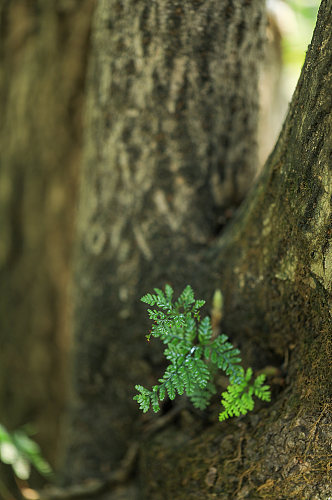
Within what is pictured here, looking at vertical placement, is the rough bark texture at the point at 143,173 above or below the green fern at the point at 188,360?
above

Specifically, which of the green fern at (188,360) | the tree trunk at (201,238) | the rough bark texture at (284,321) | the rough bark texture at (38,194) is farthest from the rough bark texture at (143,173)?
the rough bark texture at (38,194)

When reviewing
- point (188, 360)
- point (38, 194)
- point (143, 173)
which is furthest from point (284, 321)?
point (38, 194)

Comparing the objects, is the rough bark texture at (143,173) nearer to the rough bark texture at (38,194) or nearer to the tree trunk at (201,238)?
the tree trunk at (201,238)

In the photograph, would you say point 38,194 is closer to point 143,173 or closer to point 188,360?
point 143,173

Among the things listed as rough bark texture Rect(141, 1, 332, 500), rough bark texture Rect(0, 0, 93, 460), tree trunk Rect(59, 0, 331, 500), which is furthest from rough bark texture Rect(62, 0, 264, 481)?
rough bark texture Rect(0, 0, 93, 460)

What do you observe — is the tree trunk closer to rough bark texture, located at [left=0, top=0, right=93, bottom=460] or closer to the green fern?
the green fern

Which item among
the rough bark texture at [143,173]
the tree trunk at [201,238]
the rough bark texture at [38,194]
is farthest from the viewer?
the rough bark texture at [38,194]
